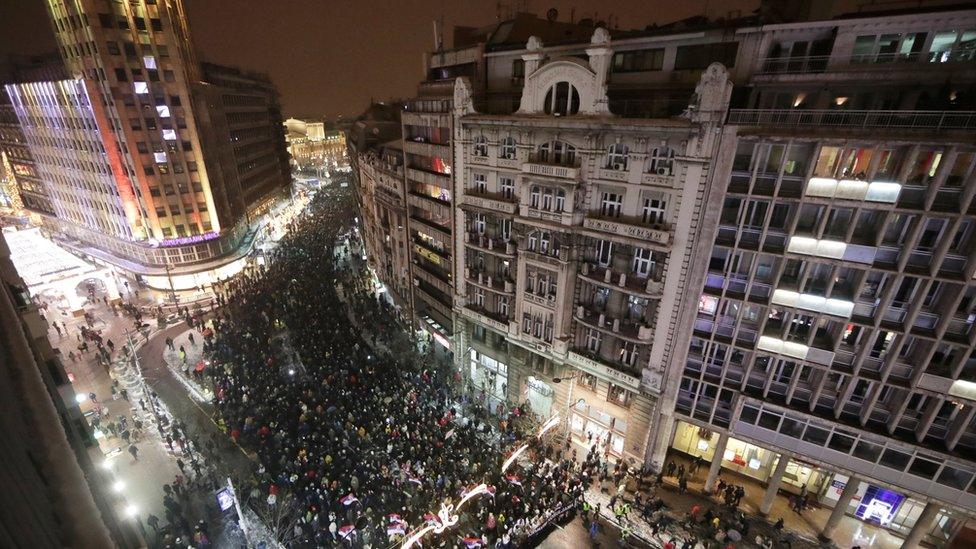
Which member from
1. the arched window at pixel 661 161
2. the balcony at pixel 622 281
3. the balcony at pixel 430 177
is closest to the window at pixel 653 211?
the arched window at pixel 661 161

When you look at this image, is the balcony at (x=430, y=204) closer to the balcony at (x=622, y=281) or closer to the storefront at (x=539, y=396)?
the balcony at (x=622, y=281)

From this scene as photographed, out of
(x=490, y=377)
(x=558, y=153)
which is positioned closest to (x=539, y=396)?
(x=490, y=377)

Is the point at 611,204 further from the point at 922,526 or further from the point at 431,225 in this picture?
the point at 922,526

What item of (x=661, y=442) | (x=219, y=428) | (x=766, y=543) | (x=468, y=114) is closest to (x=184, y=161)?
(x=219, y=428)

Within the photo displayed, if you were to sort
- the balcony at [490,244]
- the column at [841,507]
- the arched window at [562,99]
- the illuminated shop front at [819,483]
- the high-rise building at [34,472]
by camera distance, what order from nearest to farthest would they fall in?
the high-rise building at [34,472]
the column at [841,507]
the illuminated shop front at [819,483]
the arched window at [562,99]
the balcony at [490,244]

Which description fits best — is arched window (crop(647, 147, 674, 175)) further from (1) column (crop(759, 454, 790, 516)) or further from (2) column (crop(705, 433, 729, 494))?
(1) column (crop(759, 454, 790, 516))

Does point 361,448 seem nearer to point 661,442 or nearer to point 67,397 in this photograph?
point 67,397
